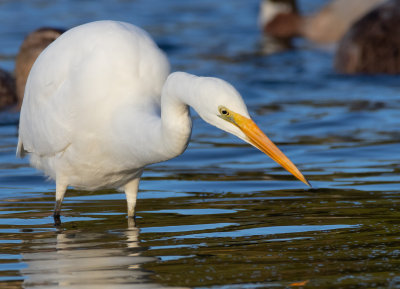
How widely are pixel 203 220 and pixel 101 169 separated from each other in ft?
2.76

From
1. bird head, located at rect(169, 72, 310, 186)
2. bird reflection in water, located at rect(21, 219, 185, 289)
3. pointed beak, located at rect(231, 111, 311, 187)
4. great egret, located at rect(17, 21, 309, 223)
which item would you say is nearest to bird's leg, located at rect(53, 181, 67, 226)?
great egret, located at rect(17, 21, 309, 223)

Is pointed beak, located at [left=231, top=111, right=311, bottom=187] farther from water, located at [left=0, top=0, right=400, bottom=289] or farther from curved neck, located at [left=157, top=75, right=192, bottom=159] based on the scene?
water, located at [left=0, top=0, right=400, bottom=289]

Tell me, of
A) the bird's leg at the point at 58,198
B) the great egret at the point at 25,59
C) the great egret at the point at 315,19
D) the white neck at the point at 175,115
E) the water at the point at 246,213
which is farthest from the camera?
the great egret at the point at 315,19

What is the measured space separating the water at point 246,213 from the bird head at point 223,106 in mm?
752

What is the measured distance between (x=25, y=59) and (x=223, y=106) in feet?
22.5

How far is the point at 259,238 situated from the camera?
6.39m

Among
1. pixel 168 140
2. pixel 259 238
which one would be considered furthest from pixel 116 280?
pixel 259 238

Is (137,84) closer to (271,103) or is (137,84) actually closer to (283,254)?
(283,254)

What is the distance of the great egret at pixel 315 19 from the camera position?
1902cm

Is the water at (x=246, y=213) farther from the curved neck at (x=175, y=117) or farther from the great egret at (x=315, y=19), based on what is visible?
the great egret at (x=315, y=19)

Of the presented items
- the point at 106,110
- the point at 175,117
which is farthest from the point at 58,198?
the point at 175,117

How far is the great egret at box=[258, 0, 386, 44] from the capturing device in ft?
62.4

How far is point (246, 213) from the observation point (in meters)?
7.22

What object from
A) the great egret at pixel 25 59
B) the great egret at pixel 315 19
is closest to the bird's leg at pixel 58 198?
the great egret at pixel 25 59
